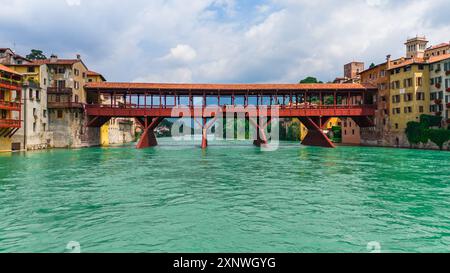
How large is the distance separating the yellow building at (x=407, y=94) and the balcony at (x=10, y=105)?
5518 centimetres

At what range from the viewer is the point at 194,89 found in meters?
51.0

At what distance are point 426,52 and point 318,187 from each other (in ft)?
306

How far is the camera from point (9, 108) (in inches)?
1564

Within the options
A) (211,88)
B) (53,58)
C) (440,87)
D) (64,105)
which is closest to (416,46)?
(440,87)

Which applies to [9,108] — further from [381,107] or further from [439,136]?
[439,136]

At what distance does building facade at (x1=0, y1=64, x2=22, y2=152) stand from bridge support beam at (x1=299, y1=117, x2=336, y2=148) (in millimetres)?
42152

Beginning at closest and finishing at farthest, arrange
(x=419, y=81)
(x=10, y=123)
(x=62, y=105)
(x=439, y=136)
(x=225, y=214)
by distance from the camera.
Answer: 1. (x=225, y=214)
2. (x=10, y=123)
3. (x=439, y=136)
4. (x=419, y=81)
5. (x=62, y=105)

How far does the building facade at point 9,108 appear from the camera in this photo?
3916 cm

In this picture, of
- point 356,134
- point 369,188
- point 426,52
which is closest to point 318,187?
point 369,188

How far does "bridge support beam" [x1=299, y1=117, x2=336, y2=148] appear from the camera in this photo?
1964 inches

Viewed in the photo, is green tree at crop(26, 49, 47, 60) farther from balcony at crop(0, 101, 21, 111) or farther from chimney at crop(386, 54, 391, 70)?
chimney at crop(386, 54, 391, 70)

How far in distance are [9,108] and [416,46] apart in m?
99.6

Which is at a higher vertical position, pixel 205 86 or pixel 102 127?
pixel 205 86

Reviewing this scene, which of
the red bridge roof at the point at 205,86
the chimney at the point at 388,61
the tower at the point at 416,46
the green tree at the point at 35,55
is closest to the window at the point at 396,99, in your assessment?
the chimney at the point at 388,61
